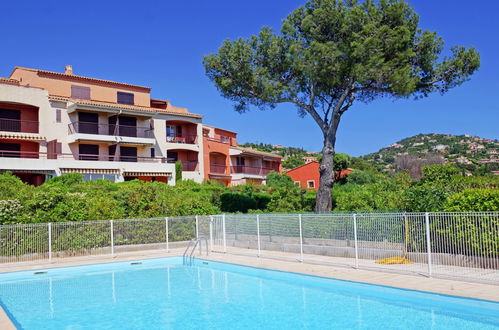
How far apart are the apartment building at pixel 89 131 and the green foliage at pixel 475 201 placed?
2628 centimetres

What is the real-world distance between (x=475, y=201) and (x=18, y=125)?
30.8 m

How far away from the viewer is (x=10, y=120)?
32.1 meters

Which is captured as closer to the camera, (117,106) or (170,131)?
(117,106)

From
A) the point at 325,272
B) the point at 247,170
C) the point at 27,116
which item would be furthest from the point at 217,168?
the point at 325,272

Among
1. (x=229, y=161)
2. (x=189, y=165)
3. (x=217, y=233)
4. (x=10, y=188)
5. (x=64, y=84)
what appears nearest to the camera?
(x=217, y=233)

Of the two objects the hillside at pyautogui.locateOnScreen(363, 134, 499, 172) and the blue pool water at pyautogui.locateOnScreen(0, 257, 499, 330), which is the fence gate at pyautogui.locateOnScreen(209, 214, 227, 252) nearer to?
the blue pool water at pyautogui.locateOnScreen(0, 257, 499, 330)

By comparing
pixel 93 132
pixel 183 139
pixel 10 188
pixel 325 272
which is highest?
pixel 183 139

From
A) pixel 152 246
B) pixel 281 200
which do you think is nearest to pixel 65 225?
pixel 152 246

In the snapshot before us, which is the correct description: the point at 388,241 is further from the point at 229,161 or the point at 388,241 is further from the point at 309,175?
the point at 309,175

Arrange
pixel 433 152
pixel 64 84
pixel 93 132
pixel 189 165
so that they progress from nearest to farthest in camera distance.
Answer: pixel 93 132 < pixel 64 84 < pixel 189 165 < pixel 433 152

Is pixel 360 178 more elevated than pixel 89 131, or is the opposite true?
pixel 89 131

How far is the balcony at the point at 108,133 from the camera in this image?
34188 mm

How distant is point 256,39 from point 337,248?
11051 mm

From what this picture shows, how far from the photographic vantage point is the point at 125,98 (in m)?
40.6
